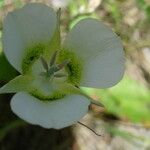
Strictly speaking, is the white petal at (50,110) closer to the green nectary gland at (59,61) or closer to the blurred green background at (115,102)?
the green nectary gland at (59,61)

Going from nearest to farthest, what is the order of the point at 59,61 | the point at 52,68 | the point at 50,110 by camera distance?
the point at 50,110 < the point at 52,68 < the point at 59,61

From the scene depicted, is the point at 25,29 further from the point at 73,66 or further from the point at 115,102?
the point at 115,102

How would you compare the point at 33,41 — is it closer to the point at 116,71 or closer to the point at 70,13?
the point at 116,71

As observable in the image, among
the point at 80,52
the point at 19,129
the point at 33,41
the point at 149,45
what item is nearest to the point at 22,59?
the point at 33,41

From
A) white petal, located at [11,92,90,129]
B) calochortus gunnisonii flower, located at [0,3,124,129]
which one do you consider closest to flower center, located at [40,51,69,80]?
calochortus gunnisonii flower, located at [0,3,124,129]

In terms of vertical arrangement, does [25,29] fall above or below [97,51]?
above

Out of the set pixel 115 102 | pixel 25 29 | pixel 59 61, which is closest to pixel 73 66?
pixel 59 61

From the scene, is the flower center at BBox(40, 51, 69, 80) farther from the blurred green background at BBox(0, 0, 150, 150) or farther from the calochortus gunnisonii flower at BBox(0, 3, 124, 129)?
the blurred green background at BBox(0, 0, 150, 150)
